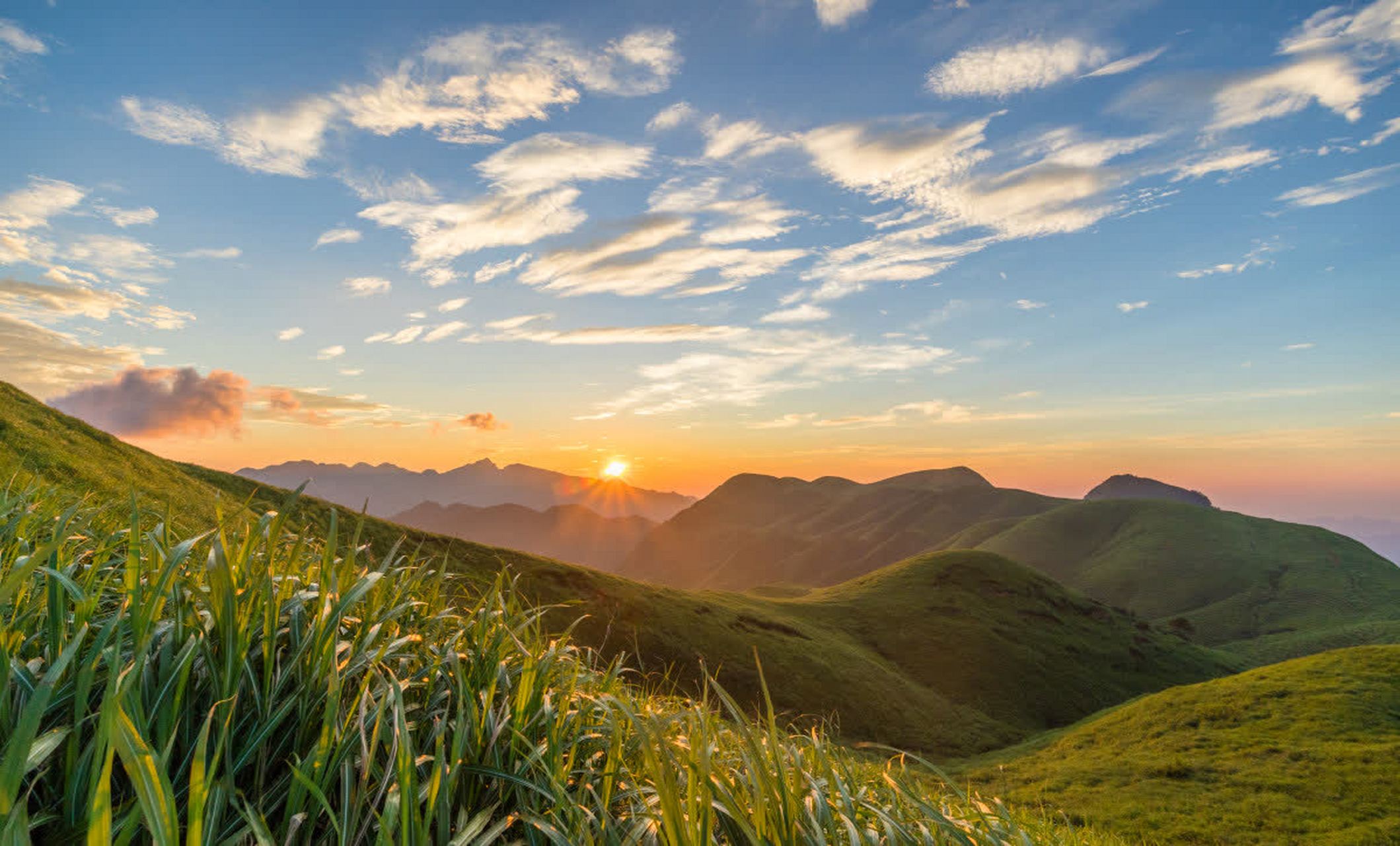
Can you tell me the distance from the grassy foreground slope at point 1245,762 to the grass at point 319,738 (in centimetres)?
2205

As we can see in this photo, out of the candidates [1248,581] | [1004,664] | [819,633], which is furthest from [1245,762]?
[1248,581]

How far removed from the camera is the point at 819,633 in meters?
74.8

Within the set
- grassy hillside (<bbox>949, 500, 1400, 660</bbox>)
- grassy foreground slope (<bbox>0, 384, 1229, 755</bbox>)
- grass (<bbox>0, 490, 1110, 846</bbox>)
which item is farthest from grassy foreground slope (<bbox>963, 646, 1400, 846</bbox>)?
grassy hillside (<bbox>949, 500, 1400, 660</bbox>)

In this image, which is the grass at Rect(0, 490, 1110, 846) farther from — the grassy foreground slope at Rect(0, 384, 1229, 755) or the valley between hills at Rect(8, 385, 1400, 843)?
the grassy foreground slope at Rect(0, 384, 1229, 755)

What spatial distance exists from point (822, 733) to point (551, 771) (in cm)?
228

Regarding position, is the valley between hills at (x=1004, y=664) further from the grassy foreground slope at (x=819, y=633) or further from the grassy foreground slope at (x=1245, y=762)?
the grassy foreground slope at (x=819, y=633)

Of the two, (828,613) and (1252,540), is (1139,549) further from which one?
(828,613)

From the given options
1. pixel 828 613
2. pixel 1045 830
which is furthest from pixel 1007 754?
pixel 1045 830

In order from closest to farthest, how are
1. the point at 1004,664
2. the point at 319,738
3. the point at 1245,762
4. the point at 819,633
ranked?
the point at 319,738
the point at 1245,762
the point at 819,633
the point at 1004,664

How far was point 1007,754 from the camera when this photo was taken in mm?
48938

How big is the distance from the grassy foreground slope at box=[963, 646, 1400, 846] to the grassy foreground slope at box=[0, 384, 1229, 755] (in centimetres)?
1318

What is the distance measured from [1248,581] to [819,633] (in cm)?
14394

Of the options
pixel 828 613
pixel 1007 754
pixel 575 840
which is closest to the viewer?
pixel 575 840

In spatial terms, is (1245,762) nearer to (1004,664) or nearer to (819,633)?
(819,633)
